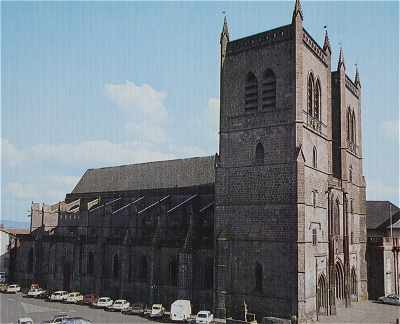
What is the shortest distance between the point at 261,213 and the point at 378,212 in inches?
1094

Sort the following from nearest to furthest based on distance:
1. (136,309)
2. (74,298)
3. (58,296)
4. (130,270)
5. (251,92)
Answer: (251,92) → (136,309) → (74,298) → (130,270) → (58,296)

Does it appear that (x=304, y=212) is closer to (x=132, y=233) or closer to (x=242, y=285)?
(x=242, y=285)

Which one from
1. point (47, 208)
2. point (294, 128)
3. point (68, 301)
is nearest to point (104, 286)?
point (68, 301)

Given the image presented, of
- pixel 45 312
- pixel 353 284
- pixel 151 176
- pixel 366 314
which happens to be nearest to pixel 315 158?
pixel 366 314

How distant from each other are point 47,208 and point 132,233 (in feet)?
65.4

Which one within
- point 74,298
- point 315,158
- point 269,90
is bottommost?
point 74,298

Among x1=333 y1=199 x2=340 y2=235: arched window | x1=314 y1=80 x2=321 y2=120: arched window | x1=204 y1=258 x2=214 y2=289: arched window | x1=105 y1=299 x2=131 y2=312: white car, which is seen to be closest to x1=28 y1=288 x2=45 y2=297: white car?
x1=105 y1=299 x2=131 y2=312: white car

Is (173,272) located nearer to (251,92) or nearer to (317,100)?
(251,92)

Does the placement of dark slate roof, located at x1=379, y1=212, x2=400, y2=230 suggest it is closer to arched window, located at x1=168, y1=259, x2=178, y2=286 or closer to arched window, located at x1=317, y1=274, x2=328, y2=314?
arched window, located at x1=317, y1=274, x2=328, y2=314

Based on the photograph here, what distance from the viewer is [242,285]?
38.0 m

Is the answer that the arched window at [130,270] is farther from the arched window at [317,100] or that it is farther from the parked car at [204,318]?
the arched window at [317,100]

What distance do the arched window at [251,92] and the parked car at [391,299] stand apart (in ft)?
82.9

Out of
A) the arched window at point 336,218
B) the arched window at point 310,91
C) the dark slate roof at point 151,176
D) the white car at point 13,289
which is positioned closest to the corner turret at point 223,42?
the arched window at point 310,91

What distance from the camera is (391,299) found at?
4684 cm
